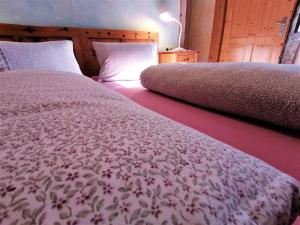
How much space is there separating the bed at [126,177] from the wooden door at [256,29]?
3108mm

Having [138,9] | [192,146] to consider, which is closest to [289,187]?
[192,146]

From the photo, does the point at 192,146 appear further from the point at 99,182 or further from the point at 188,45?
the point at 188,45

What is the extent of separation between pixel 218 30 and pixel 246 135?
302 centimetres

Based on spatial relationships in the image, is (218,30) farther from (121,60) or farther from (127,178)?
(127,178)

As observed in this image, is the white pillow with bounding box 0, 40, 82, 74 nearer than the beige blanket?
No

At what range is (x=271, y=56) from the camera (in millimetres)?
2734

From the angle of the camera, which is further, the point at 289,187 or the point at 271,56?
the point at 271,56

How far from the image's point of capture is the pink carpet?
51 cm

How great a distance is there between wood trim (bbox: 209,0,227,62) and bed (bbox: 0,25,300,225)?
3.23 meters

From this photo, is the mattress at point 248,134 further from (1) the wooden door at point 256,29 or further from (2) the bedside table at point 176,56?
(1) the wooden door at point 256,29

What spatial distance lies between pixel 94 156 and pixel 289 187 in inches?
13.4

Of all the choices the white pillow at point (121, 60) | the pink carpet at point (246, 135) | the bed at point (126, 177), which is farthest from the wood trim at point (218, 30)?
the bed at point (126, 177)

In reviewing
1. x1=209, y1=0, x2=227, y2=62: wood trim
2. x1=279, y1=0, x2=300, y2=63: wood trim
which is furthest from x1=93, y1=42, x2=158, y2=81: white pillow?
x1=279, y1=0, x2=300, y2=63: wood trim

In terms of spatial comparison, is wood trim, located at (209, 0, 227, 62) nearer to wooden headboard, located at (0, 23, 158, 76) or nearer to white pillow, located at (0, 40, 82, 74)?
wooden headboard, located at (0, 23, 158, 76)
